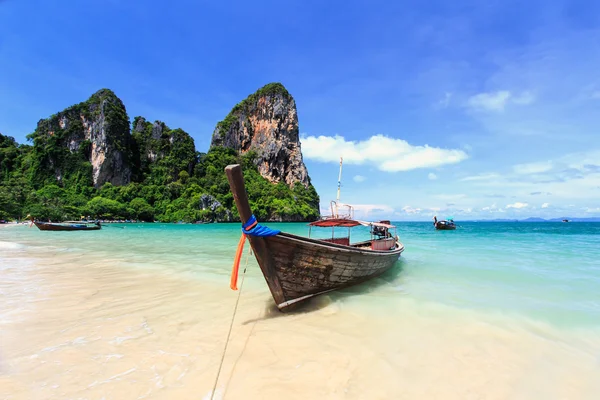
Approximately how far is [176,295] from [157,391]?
3900mm

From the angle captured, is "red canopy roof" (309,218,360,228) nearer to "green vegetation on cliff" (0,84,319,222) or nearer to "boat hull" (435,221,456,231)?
"boat hull" (435,221,456,231)

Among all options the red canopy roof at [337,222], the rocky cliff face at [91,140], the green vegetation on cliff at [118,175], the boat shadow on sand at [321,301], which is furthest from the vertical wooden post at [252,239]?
the rocky cliff face at [91,140]

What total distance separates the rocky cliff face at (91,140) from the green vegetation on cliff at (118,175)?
0.19m

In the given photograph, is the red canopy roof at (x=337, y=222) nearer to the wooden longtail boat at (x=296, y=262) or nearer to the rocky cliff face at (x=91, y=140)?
the wooden longtail boat at (x=296, y=262)

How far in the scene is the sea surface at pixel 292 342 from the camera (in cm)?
315

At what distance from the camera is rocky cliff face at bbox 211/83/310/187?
84.3m

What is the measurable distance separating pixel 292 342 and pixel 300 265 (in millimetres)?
1440

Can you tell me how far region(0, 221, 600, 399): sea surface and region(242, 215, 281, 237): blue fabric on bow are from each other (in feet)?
5.21

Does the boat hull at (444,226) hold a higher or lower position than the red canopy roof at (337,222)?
lower

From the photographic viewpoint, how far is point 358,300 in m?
6.42

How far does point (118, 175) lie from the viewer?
7500 cm

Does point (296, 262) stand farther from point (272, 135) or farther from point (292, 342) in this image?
point (272, 135)

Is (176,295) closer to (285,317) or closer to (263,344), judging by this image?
(285,317)

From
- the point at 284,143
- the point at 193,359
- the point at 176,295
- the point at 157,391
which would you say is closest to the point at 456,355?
the point at 193,359
